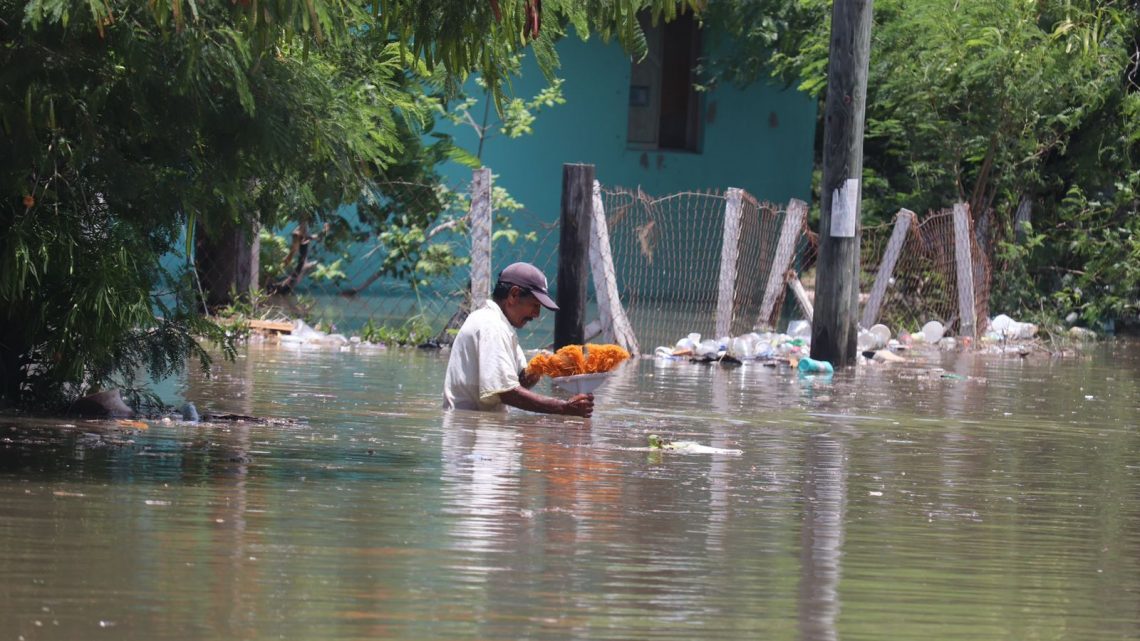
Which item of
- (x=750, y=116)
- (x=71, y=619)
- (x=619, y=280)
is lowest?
(x=71, y=619)

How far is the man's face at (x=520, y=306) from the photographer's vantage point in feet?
34.3

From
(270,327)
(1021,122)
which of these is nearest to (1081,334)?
(1021,122)

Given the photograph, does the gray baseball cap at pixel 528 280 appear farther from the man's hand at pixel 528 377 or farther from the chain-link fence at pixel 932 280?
the chain-link fence at pixel 932 280

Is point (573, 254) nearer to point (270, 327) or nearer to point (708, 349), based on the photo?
point (708, 349)

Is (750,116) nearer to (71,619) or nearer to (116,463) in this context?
(116,463)

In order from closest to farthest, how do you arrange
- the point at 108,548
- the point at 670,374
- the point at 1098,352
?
the point at 108,548
the point at 670,374
the point at 1098,352

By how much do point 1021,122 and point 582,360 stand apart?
40.2 ft

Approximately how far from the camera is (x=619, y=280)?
2388cm

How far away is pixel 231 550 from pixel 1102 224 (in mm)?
18256

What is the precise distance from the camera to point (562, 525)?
7109 millimetres

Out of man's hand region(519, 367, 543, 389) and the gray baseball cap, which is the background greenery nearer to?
the gray baseball cap

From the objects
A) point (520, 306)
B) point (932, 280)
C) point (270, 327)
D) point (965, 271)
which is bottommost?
point (270, 327)

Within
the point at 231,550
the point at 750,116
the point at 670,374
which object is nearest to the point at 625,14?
the point at 231,550

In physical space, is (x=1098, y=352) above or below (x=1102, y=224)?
below
